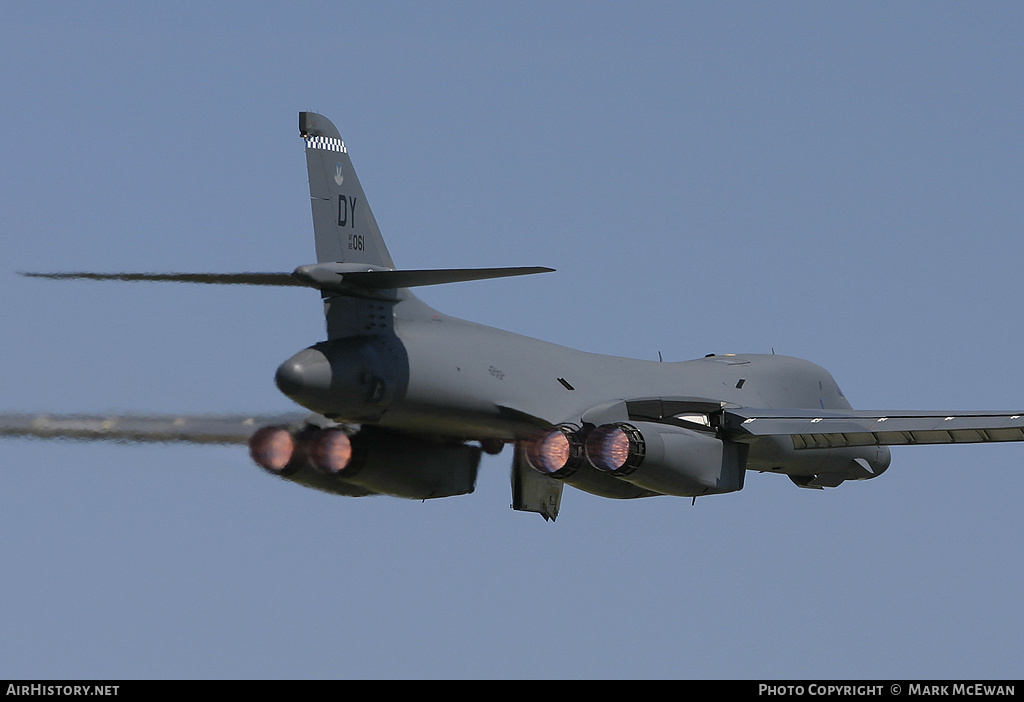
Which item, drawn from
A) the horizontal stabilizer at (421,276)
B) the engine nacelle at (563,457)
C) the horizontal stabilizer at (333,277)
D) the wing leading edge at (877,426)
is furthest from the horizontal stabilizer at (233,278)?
the wing leading edge at (877,426)

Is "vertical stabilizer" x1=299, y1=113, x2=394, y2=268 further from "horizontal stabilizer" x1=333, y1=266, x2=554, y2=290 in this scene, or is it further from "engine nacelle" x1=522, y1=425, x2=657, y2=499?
"engine nacelle" x1=522, y1=425, x2=657, y2=499

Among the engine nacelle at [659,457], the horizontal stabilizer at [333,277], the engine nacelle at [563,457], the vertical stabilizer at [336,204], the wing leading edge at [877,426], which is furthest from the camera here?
the wing leading edge at [877,426]

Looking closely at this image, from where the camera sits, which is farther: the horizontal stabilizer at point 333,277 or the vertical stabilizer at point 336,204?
the vertical stabilizer at point 336,204

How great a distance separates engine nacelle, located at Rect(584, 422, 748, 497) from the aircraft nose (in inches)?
176

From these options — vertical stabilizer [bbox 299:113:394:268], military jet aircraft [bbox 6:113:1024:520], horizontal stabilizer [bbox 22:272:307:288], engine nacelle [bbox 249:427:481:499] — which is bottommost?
engine nacelle [bbox 249:427:481:499]

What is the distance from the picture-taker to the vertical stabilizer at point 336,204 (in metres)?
20.9

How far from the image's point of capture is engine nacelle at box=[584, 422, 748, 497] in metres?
22.0

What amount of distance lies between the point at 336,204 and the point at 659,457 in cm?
568

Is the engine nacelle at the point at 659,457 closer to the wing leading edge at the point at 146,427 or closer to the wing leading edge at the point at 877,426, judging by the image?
the wing leading edge at the point at 877,426

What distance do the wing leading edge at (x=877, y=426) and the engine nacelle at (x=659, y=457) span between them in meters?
0.98

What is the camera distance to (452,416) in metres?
21.6

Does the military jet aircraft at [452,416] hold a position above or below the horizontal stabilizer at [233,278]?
below

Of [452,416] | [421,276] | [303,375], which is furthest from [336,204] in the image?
[452,416]

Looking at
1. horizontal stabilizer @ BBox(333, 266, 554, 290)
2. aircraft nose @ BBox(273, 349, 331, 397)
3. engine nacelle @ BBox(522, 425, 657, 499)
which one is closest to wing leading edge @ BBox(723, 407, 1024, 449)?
engine nacelle @ BBox(522, 425, 657, 499)
